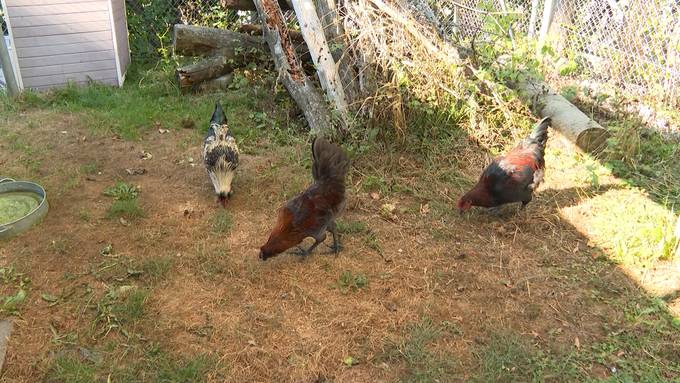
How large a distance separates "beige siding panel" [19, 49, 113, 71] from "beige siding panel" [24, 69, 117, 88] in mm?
192

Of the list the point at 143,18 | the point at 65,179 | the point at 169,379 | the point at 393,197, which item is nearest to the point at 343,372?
the point at 169,379

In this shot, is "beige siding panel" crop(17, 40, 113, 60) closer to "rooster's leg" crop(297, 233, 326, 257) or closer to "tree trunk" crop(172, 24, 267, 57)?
"tree trunk" crop(172, 24, 267, 57)

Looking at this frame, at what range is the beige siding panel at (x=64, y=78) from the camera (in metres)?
7.01

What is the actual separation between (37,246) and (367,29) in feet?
12.7

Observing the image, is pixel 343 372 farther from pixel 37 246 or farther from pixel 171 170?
pixel 171 170

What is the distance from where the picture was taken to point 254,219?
175 inches

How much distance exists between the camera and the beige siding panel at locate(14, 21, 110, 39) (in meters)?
6.71

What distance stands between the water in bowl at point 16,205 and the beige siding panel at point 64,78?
11.5 feet

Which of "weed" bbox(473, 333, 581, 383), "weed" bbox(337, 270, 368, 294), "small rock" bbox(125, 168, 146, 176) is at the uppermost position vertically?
"weed" bbox(473, 333, 581, 383)

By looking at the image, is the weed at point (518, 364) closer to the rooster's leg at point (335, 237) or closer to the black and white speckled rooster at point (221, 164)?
the rooster's leg at point (335, 237)

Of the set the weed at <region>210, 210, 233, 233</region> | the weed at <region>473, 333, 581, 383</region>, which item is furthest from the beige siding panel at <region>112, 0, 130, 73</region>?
the weed at <region>473, 333, 581, 383</region>

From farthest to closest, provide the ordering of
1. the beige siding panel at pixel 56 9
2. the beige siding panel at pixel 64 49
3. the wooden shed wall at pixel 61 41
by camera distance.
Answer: the beige siding panel at pixel 64 49 < the wooden shed wall at pixel 61 41 < the beige siding panel at pixel 56 9

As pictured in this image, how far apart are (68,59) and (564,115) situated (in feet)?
23.6

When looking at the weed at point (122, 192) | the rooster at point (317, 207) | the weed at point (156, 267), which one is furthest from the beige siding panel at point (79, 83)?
the rooster at point (317, 207)
